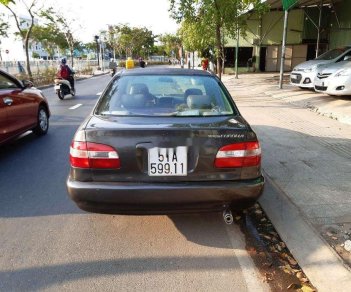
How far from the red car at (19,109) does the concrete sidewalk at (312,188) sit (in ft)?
14.2

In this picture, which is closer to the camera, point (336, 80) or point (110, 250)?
point (110, 250)

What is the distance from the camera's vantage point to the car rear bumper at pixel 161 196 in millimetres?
3025

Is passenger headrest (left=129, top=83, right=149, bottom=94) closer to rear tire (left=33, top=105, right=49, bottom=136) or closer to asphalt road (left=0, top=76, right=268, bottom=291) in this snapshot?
asphalt road (left=0, top=76, right=268, bottom=291)

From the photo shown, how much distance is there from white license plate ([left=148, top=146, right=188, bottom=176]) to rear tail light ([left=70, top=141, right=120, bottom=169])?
0.30m

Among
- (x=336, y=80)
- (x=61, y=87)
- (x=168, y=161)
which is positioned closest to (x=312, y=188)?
(x=168, y=161)

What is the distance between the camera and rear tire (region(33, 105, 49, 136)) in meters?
7.81

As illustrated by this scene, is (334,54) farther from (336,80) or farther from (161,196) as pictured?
(161,196)

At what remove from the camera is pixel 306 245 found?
10.6 ft

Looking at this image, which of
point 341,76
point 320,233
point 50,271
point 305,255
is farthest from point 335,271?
point 341,76

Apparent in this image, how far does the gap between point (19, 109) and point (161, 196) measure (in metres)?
4.70

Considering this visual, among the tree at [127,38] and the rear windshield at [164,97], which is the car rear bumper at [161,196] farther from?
the tree at [127,38]

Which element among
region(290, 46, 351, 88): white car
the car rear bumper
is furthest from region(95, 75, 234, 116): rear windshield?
region(290, 46, 351, 88): white car

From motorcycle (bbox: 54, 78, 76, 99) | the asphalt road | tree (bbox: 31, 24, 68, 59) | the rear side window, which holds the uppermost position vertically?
tree (bbox: 31, 24, 68, 59)

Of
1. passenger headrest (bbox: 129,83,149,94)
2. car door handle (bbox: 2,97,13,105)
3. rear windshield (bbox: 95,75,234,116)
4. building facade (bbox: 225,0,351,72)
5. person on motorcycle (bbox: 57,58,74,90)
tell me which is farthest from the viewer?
building facade (bbox: 225,0,351,72)
